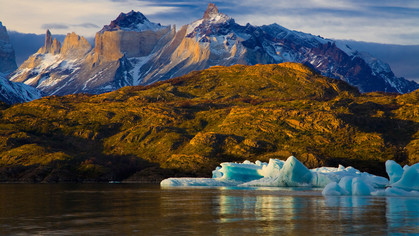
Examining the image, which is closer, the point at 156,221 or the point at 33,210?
the point at 156,221

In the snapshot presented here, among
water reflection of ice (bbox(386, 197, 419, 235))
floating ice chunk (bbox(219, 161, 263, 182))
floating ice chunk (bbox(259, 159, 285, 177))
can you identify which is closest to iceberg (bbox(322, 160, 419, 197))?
water reflection of ice (bbox(386, 197, 419, 235))

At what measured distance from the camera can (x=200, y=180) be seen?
15425cm

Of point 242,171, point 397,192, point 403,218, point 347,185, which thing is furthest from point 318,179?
point 403,218

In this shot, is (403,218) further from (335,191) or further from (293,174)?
(293,174)

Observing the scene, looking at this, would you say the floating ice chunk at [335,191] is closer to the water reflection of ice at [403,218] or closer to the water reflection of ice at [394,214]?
the water reflection of ice at [394,214]

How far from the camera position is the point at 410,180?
307 feet

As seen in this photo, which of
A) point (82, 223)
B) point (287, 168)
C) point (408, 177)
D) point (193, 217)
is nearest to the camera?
point (82, 223)

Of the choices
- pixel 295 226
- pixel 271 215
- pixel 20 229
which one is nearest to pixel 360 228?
pixel 295 226

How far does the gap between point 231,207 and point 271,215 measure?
1204 centimetres

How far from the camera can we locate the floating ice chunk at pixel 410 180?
303 ft

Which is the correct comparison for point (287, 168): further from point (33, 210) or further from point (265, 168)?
point (33, 210)

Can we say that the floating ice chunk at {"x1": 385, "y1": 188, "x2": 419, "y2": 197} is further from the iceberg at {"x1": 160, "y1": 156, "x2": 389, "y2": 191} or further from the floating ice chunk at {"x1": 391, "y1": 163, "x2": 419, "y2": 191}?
the floating ice chunk at {"x1": 391, "y1": 163, "x2": 419, "y2": 191}

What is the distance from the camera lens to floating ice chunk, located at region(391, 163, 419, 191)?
9231 centimetres

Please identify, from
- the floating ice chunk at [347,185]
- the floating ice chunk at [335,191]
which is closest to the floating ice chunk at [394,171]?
the floating ice chunk at [347,185]
